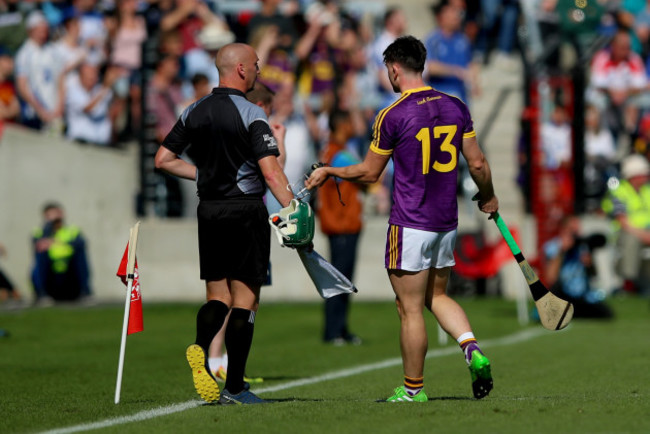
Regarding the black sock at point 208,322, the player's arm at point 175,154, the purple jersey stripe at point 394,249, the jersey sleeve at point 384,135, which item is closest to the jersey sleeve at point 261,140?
the player's arm at point 175,154

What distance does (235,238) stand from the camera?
25.8 feet

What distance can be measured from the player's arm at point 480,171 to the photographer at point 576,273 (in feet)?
28.2

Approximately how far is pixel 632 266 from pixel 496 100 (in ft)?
12.7

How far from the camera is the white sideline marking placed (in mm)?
7180

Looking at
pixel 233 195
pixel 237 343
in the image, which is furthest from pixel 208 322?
pixel 233 195

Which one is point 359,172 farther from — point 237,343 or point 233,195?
point 237,343

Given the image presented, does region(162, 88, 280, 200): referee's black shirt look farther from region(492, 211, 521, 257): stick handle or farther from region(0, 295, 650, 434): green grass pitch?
region(492, 211, 521, 257): stick handle

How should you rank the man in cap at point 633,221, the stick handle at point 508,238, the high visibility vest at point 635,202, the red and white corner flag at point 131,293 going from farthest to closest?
the high visibility vest at point 635,202 → the man in cap at point 633,221 → the stick handle at point 508,238 → the red and white corner flag at point 131,293

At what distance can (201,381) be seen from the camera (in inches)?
298

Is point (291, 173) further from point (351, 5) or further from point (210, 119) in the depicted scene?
point (210, 119)

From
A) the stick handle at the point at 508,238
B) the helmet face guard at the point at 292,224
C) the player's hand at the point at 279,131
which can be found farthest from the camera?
the player's hand at the point at 279,131

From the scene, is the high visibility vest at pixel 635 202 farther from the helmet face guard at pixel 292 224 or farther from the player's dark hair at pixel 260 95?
the helmet face guard at pixel 292 224

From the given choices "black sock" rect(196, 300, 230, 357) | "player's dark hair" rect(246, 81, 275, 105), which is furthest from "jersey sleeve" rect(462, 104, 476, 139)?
"player's dark hair" rect(246, 81, 275, 105)

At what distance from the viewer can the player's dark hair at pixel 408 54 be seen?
7.86 meters
